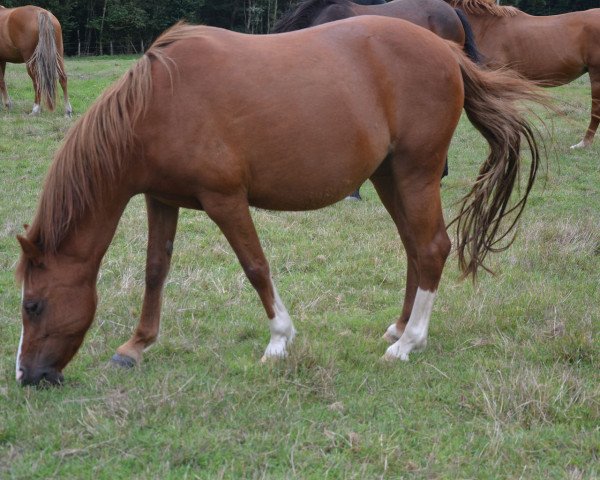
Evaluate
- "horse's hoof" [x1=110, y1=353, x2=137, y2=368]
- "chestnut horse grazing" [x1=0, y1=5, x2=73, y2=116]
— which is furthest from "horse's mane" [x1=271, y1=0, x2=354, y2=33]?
"chestnut horse grazing" [x1=0, y1=5, x2=73, y2=116]

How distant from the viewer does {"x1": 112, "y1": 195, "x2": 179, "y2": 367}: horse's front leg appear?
3.74 metres

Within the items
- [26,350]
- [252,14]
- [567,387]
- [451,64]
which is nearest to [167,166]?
[26,350]

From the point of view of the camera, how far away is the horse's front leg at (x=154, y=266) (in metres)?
3.74

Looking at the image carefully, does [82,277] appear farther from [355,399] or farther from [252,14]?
[252,14]

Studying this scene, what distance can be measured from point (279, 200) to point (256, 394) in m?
0.99

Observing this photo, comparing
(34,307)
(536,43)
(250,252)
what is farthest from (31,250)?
(536,43)

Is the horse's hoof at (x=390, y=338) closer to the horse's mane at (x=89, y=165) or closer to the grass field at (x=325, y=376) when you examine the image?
the grass field at (x=325, y=376)

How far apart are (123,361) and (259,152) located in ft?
4.17

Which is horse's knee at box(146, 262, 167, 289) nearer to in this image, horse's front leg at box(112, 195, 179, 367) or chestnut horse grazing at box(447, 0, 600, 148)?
horse's front leg at box(112, 195, 179, 367)

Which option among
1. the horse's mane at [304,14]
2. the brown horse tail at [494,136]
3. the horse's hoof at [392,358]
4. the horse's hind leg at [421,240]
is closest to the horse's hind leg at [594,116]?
the horse's mane at [304,14]

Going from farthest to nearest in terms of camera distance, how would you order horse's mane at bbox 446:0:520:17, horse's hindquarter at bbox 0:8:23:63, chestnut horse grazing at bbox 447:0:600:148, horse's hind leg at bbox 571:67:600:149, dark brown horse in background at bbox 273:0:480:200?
horse's hindquarter at bbox 0:8:23:63 → chestnut horse grazing at bbox 447:0:600:148 → horse's mane at bbox 446:0:520:17 → horse's hind leg at bbox 571:67:600:149 → dark brown horse in background at bbox 273:0:480:200

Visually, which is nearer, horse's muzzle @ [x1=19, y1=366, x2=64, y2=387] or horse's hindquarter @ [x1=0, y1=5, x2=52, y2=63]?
horse's muzzle @ [x1=19, y1=366, x2=64, y2=387]

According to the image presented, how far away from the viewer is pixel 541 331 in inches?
156

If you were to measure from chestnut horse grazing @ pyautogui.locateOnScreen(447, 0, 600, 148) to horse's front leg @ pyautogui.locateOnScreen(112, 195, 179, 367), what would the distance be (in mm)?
7821
